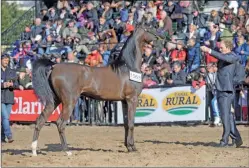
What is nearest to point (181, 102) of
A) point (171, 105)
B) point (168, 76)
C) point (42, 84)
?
point (171, 105)

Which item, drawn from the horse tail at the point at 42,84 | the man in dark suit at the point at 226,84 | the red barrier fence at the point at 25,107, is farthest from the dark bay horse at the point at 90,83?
the red barrier fence at the point at 25,107

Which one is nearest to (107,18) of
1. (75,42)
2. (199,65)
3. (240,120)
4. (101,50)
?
(75,42)

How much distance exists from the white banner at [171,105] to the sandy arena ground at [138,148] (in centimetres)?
39

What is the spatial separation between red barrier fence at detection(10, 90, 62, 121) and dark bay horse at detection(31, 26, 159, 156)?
785 centimetres

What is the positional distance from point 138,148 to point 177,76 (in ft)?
20.8

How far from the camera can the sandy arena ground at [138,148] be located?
38.1 ft

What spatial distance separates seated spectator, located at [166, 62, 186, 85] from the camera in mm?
19812

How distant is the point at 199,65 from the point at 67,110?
8872 mm

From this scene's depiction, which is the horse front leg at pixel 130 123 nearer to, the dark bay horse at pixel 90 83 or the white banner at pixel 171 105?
the dark bay horse at pixel 90 83

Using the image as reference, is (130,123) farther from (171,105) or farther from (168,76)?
(168,76)

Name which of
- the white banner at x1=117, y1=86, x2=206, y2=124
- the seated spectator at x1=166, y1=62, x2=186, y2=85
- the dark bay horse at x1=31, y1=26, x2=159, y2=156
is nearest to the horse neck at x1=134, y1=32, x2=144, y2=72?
the dark bay horse at x1=31, y1=26, x2=159, y2=156

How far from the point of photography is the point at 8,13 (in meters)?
43.0

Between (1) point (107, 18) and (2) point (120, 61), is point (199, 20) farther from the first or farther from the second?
(2) point (120, 61)

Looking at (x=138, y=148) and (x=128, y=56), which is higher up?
(x=128, y=56)
